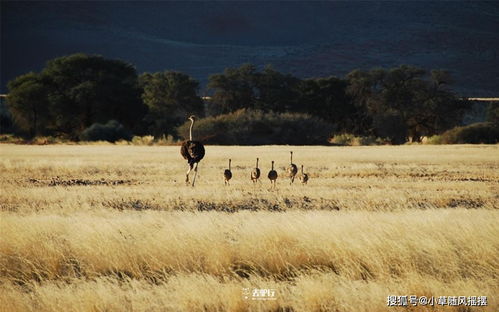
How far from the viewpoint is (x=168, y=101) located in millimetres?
62594

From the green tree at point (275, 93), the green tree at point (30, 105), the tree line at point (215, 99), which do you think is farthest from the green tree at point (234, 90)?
the green tree at point (30, 105)

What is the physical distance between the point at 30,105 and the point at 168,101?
43.1 feet

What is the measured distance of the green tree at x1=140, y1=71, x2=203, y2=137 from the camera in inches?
2448

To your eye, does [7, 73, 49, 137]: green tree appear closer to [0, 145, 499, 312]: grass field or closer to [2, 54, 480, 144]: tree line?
[2, 54, 480, 144]: tree line

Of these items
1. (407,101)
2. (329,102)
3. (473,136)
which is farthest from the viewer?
(329,102)

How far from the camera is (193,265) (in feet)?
32.8

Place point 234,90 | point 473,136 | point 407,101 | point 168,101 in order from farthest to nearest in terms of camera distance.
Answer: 1. point 234,90
2. point 168,101
3. point 407,101
4. point 473,136

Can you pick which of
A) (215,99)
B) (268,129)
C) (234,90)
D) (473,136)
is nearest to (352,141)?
(268,129)

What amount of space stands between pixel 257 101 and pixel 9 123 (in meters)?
29.7

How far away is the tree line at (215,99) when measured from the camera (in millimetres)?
60250

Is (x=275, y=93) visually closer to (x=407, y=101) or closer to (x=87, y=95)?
(x=407, y=101)

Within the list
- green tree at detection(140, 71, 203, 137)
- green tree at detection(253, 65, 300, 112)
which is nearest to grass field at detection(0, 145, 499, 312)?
green tree at detection(140, 71, 203, 137)

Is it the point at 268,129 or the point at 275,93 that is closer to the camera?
the point at 268,129

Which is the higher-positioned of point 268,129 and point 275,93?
point 275,93
